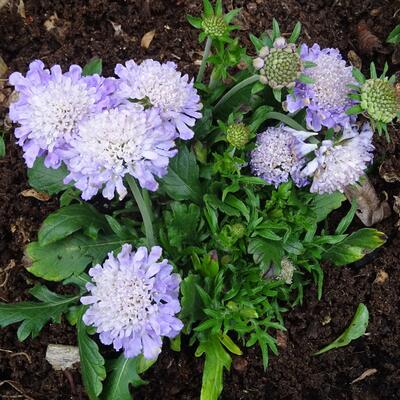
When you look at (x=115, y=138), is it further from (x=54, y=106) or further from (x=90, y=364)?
(x=90, y=364)

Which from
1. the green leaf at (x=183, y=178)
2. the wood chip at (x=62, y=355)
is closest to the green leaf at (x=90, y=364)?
the wood chip at (x=62, y=355)

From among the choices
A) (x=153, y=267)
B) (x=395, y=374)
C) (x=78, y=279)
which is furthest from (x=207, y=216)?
(x=395, y=374)

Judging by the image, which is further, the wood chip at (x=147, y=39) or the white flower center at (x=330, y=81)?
the wood chip at (x=147, y=39)

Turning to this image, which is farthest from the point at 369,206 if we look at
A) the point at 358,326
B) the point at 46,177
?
the point at 46,177

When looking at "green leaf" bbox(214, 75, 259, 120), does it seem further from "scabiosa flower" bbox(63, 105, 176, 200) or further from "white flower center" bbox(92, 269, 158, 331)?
"white flower center" bbox(92, 269, 158, 331)

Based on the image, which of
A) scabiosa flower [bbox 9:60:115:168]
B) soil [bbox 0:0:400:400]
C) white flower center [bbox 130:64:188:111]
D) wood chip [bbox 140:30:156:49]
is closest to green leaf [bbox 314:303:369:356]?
soil [bbox 0:0:400:400]

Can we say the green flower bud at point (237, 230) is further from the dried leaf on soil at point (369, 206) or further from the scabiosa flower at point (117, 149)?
the dried leaf on soil at point (369, 206)
